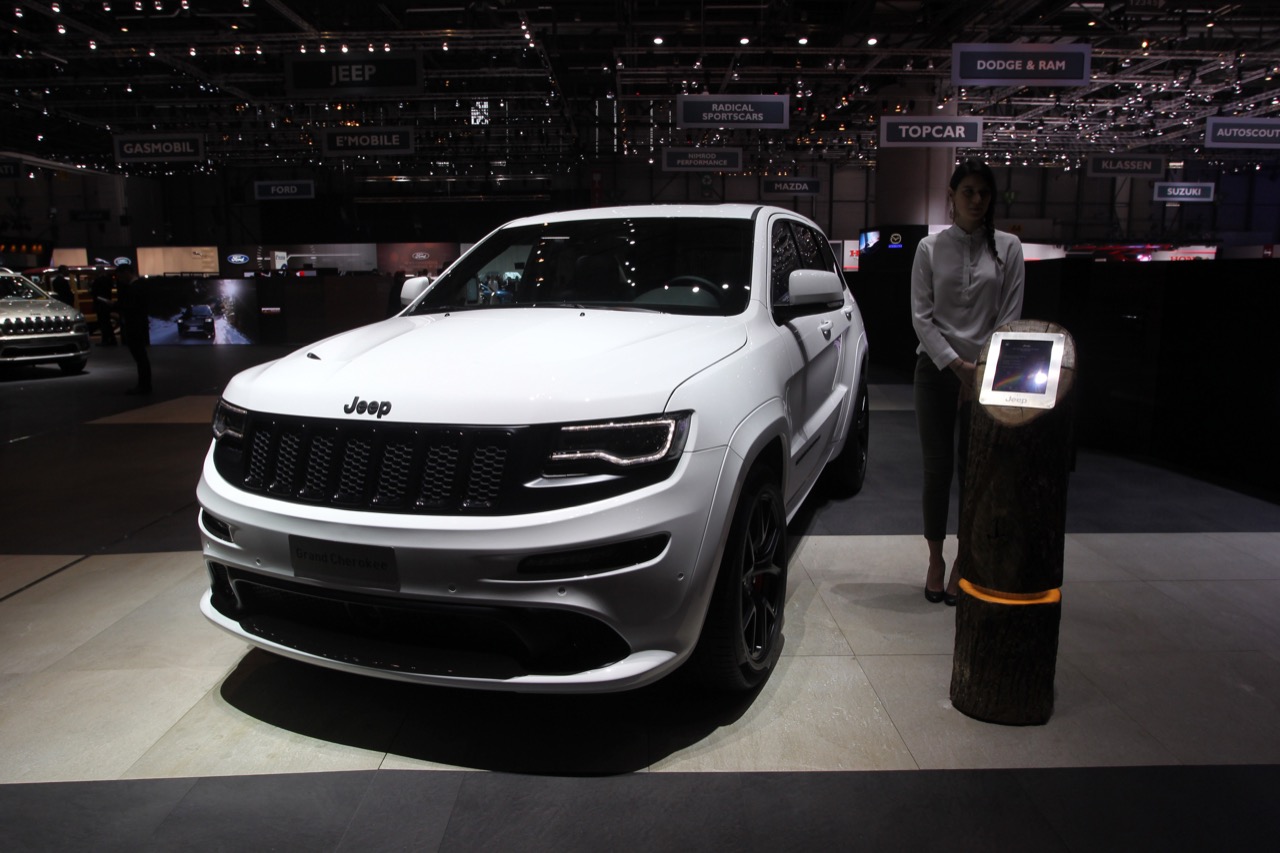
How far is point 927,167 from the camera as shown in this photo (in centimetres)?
1798

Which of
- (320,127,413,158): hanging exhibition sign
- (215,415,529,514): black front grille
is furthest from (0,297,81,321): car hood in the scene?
(215,415,529,514): black front grille

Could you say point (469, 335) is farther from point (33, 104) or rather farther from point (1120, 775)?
point (33, 104)

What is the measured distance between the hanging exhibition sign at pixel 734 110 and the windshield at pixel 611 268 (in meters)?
11.5

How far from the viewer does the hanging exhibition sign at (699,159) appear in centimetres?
1844

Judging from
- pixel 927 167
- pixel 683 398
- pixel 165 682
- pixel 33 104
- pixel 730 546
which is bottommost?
pixel 165 682

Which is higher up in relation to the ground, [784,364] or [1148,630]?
[784,364]

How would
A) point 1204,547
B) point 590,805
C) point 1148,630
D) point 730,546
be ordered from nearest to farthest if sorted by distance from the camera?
point 590,805
point 730,546
point 1148,630
point 1204,547

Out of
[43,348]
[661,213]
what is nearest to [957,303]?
[661,213]

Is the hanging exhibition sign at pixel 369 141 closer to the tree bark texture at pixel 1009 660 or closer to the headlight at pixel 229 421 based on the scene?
the headlight at pixel 229 421

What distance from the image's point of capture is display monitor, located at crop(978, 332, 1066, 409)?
7.90 ft

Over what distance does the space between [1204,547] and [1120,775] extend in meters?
2.56

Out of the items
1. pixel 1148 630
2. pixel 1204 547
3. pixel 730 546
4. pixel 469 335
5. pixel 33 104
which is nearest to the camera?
pixel 730 546

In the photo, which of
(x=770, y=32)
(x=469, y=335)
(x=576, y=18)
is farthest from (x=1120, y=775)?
(x=576, y=18)

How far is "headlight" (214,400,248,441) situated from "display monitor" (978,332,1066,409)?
7.51 ft
